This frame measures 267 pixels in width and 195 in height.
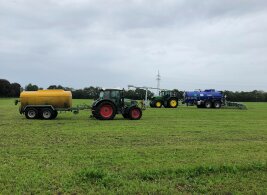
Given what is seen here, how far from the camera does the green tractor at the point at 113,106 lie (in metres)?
23.2

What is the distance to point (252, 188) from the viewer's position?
7.06 m

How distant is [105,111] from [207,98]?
2259cm

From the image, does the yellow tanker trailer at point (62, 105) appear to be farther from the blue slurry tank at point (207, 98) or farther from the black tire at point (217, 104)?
the black tire at point (217, 104)

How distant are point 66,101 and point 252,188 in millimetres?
17719

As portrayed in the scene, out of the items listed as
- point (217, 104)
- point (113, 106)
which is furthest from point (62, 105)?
point (217, 104)

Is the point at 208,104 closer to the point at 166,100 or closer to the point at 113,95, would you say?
the point at 166,100

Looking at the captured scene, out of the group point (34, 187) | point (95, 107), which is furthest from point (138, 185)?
point (95, 107)

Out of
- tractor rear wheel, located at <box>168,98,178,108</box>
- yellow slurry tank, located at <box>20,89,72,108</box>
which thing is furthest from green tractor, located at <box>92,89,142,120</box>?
tractor rear wheel, located at <box>168,98,178,108</box>

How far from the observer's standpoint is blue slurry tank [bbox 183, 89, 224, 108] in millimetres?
43469

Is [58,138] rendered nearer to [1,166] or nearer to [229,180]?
[1,166]

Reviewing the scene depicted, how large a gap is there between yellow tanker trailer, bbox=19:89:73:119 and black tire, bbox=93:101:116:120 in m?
1.98

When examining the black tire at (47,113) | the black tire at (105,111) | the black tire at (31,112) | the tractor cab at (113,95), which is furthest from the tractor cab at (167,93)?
the black tire at (31,112)

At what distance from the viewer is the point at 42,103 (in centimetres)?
2347

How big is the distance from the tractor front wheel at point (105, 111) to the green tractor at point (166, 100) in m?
19.5
